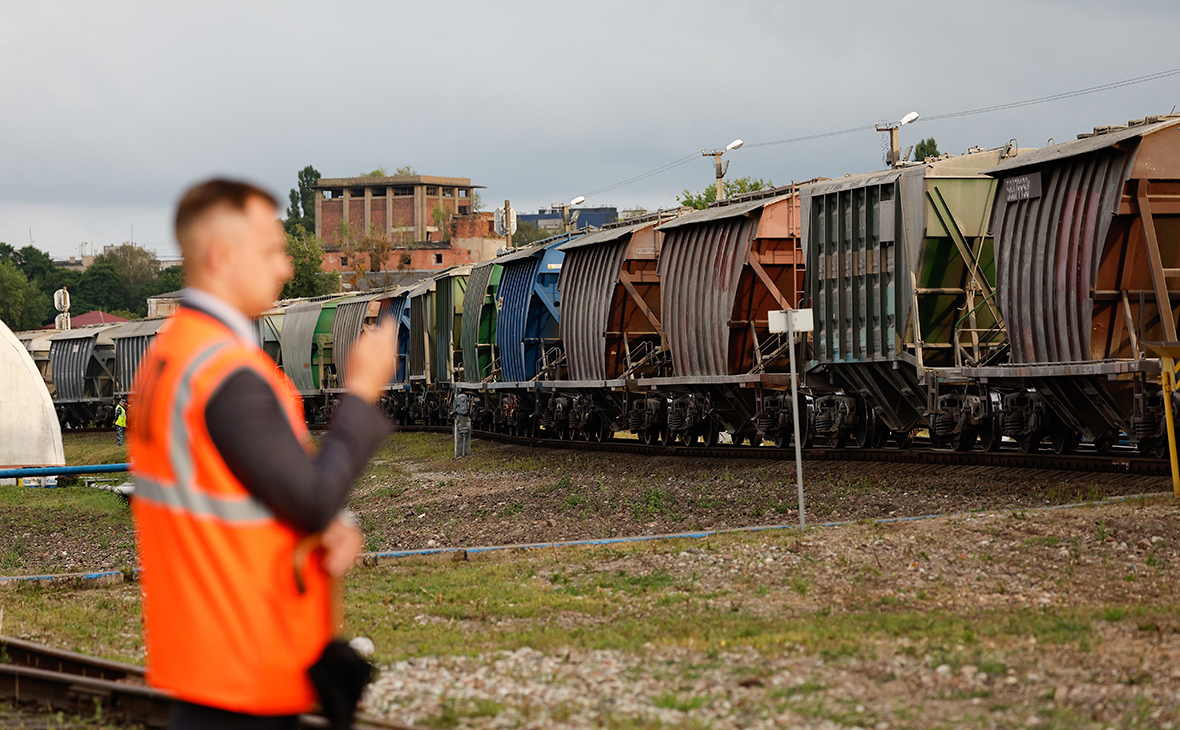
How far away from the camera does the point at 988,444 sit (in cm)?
1734

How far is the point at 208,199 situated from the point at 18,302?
14789cm

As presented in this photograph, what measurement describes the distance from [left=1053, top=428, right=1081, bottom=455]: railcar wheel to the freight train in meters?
0.04

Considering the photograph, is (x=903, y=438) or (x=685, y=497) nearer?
(x=685, y=497)

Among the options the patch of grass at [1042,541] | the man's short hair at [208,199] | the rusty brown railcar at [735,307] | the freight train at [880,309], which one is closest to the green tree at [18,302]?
the freight train at [880,309]

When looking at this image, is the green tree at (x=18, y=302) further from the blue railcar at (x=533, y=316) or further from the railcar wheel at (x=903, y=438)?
the railcar wheel at (x=903, y=438)

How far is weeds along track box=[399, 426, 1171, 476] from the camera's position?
571 inches

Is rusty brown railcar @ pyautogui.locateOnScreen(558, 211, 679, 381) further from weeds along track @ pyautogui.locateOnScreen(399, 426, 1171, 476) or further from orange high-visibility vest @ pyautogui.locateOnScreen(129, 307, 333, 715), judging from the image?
orange high-visibility vest @ pyautogui.locateOnScreen(129, 307, 333, 715)

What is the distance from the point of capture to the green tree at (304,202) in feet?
549

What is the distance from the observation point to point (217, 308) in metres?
2.75

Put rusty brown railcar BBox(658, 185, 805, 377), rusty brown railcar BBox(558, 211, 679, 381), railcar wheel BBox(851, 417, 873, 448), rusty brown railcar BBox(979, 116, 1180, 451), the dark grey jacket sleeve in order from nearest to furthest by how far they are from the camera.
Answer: the dark grey jacket sleeve
rusty brown railcar BBox(979, 116, 1180, 451)
railcar wheel BBox(851, 417, 873, 448)
rusty brown railcar BBox(658, 185, 805, 377)
rusty brown railcar BBox(558, 211, 679, 381)

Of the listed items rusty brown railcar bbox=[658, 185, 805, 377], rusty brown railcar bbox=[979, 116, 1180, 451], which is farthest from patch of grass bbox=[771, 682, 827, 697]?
rusty brown railcar bbox=[658, 185, 805, 377]

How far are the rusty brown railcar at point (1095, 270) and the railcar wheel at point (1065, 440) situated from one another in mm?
644

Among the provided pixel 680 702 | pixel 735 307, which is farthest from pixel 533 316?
pixel 680 702

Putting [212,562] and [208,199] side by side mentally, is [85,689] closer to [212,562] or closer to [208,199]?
[212,562]
